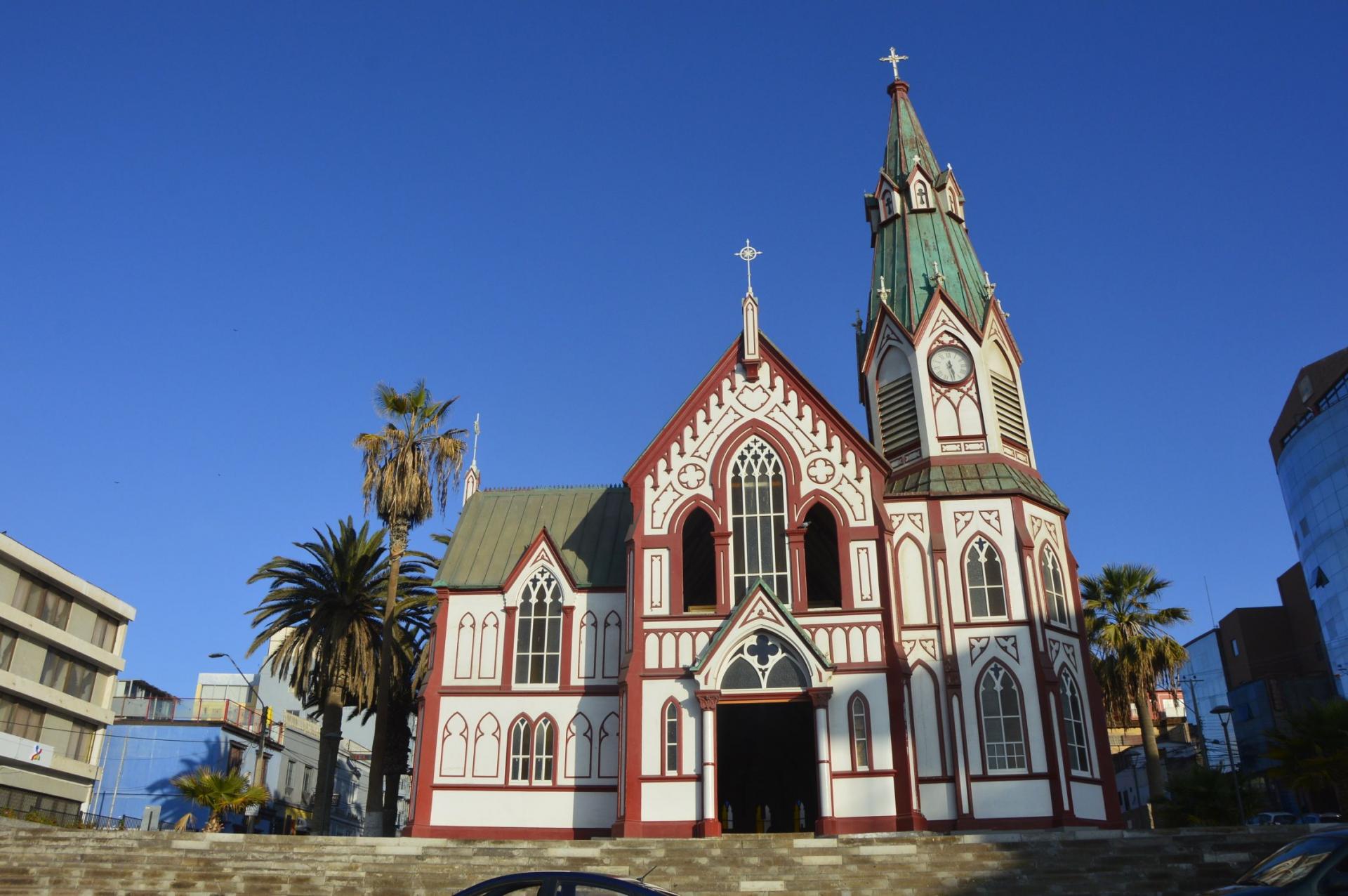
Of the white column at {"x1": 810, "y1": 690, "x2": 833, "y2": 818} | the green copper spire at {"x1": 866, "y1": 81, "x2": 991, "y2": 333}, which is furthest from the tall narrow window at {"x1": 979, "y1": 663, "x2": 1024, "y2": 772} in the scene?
the green copper spire at {"x1": 866, "y1": 81, "x2": 991, "y2": 333}

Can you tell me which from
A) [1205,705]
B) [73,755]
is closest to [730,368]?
[73,755]

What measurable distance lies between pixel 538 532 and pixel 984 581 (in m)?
14.6

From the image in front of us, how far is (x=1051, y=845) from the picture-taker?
2412cm

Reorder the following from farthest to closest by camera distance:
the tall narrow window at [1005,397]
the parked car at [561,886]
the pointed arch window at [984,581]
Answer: the tall narrow window at [1005,397] < the pointed arch window at [984,581] < the parked car at [561,886]

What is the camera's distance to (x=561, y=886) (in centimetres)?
1209

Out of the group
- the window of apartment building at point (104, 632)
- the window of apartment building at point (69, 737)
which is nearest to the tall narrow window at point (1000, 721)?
the window of apartment building at point (69, 737)

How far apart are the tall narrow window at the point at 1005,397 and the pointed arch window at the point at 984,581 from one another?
4841mm

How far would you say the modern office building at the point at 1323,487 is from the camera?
7681 centimetres

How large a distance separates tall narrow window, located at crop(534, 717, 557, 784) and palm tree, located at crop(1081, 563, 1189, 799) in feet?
66.3

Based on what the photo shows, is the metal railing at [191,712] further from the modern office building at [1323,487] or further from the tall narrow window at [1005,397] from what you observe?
the modern office building at [1323,487]

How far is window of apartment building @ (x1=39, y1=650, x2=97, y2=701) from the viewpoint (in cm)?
5200

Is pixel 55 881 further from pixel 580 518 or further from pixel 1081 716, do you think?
pixel 1081 716

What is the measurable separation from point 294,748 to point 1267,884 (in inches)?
2434

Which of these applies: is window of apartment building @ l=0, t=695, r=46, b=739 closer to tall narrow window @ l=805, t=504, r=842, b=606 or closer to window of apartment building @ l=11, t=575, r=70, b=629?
window of apartment building @ l=11, t=575, r=70, b=629
